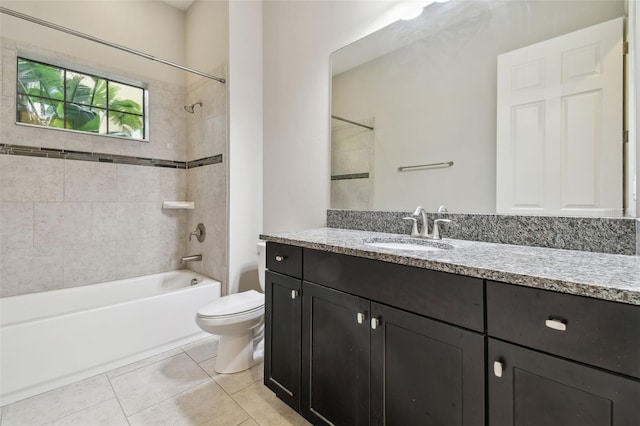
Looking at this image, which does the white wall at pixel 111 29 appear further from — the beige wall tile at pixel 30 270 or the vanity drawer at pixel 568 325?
the vanity drawer at pixel 568 325

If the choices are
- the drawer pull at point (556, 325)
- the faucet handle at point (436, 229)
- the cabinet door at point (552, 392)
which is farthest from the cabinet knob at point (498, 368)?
the faucet handle at point (436, 229)

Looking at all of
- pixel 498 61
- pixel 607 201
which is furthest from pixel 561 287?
pixel 498 61

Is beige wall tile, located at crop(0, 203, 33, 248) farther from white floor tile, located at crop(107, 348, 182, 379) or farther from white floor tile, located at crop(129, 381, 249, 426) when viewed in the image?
white floor tile, located at crop(129, 381, 249, 426)

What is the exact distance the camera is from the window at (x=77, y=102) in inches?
85.7

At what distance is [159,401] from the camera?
1.58m

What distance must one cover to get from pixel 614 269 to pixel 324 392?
110 cm

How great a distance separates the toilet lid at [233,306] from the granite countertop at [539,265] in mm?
878

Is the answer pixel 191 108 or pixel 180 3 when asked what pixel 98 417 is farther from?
pixel 180 3

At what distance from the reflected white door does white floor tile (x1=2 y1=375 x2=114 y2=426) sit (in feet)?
7.73

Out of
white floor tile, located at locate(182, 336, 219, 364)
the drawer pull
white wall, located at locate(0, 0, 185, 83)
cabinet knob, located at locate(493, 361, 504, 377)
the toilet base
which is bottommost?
white floor tile, located at locate(182, 336, 219, 364)

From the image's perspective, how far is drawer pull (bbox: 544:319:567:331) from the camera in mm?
674

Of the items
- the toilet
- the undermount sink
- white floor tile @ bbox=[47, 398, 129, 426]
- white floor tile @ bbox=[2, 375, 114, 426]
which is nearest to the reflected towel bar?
the undermount sink

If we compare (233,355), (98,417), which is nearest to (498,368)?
(233,355)

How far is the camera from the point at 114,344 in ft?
6.22
